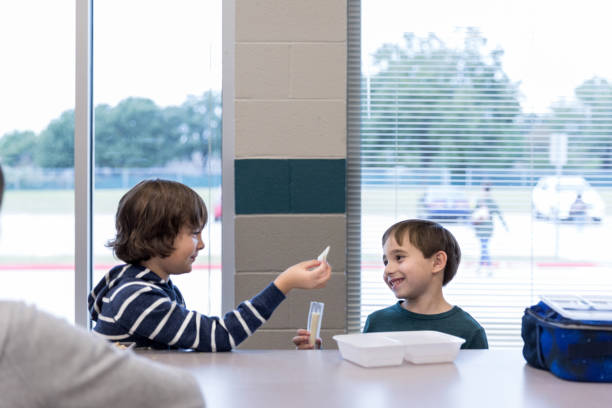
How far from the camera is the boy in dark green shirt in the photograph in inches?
73.8

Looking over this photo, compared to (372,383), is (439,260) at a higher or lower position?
higher

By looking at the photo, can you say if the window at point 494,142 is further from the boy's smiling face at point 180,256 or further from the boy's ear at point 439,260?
the boy's smiling face at point 180,256

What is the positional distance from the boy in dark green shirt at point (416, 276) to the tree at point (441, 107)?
650 millimetres

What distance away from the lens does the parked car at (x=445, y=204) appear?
2559 mm

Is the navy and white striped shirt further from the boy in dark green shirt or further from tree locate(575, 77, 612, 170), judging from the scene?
tree locate(575, 77, 612, 170)

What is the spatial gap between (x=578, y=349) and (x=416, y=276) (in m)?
0.74

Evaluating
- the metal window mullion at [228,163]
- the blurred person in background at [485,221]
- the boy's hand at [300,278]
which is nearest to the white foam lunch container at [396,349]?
the boy's hand at [300,278]

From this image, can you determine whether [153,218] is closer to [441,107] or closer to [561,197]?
[441,107]

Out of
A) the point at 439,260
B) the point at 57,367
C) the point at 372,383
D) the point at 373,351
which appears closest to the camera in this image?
the point at 57,367

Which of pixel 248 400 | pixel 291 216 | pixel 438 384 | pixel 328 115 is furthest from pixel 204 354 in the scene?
pixel 328 115

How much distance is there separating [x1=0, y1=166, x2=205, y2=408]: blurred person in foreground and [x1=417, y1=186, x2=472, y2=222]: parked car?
6.54 feet

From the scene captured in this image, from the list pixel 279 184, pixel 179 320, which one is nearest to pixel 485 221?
pixel 279 184

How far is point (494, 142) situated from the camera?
101 inches

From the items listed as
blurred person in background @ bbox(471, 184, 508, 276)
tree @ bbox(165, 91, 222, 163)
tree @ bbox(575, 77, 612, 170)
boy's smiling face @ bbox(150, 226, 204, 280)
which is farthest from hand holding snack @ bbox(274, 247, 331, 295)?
tree @ bbox(575, 77, 612, 170)
